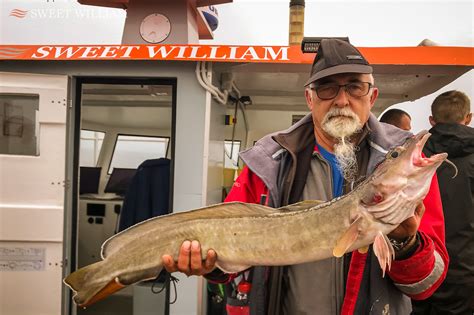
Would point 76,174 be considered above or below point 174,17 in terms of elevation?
below

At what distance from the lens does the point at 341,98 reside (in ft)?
7.32

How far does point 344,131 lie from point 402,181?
657mm

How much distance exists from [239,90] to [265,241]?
416cm

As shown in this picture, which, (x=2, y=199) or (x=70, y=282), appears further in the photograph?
(x=2, y=199)

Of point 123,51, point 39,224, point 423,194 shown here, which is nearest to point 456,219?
point 423,194

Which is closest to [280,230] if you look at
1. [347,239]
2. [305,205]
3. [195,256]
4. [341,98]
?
[305,205]

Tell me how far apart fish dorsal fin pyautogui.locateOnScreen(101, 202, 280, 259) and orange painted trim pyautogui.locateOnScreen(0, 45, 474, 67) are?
214 centimetres

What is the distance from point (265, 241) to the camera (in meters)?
1.94

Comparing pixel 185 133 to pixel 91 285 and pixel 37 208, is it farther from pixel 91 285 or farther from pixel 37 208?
pixel 91 285

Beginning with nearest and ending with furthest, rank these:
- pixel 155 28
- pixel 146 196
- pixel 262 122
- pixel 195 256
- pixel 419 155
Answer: pixel 419 155
pixel 195 256
pixel 155 28
pixel 146 196
pixel 262 122

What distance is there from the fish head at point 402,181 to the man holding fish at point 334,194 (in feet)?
1.03

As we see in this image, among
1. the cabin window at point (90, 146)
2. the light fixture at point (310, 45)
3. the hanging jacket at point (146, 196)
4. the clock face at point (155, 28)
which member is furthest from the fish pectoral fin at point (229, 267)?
the cabin window at point (90, 146)

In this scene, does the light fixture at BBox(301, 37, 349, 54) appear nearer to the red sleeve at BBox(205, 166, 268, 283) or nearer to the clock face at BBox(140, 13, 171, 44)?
the red sleeve at BBox(205, 166, 268, 283)

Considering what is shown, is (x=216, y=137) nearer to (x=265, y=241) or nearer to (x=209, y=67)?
(x=209, y=67)
